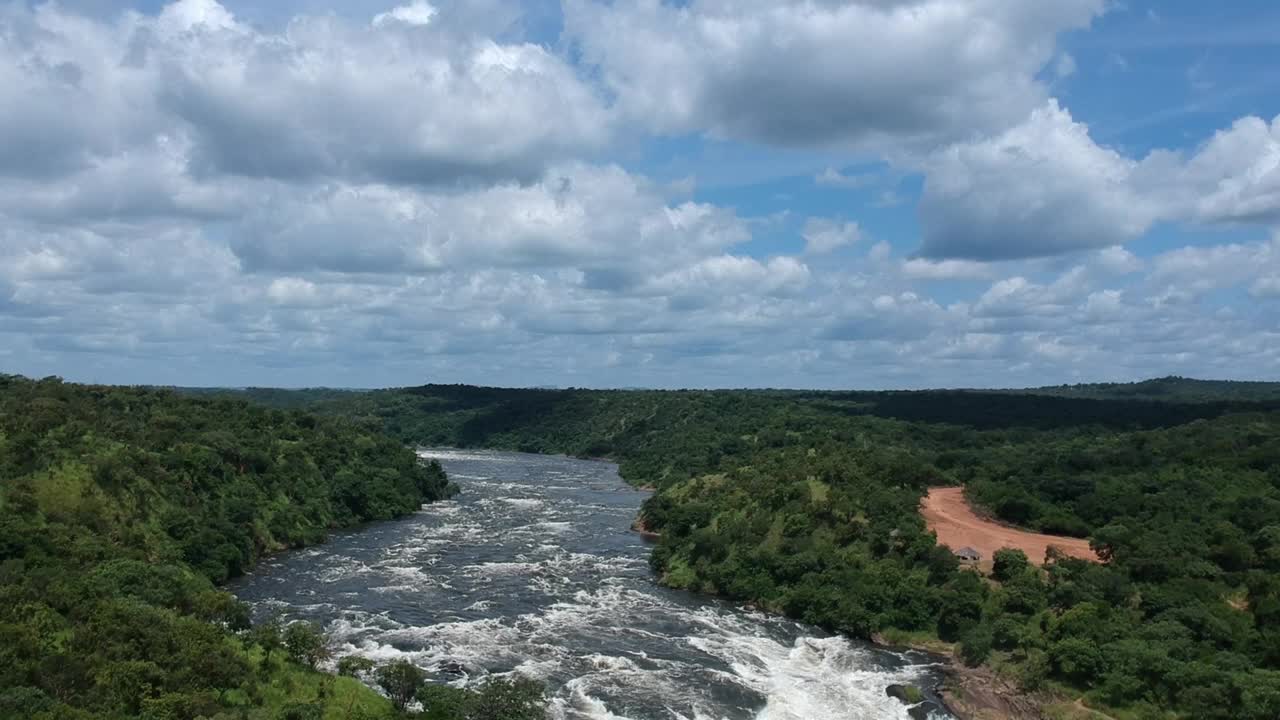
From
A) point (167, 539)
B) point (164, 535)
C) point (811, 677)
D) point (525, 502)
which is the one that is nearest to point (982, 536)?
point (811, 677)

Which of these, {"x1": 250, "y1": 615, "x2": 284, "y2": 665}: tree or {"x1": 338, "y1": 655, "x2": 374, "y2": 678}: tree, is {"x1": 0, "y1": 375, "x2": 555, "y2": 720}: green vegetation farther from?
{"x1": 338, "y1": 655, "x2": 374, "y2": 678}: tree

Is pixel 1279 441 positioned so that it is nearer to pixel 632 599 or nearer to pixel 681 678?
pixel 632 599

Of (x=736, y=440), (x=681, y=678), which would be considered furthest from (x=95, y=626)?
(x=736, y=440)

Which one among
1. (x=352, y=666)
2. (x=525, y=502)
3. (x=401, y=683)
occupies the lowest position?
(x=525, y=502)

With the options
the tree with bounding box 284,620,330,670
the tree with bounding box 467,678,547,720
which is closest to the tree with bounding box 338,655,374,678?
the tree with bounding box 284,620,330,670

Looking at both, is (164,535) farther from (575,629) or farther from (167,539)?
(575,629)
